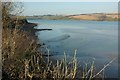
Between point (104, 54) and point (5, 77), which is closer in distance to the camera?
point (5, 77)

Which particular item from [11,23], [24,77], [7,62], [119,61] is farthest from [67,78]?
[119,61]

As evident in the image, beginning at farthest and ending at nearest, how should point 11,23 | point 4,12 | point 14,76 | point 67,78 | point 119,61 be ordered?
point 119,61 < point 11,23 < point 4,12 < point 14,76 < point 67,78

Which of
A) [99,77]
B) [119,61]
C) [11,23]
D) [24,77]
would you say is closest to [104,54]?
[119,61]

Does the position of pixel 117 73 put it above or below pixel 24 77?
below

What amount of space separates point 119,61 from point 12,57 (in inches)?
321

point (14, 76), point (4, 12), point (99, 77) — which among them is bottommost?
point (99, 77)

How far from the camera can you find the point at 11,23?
13.6 m

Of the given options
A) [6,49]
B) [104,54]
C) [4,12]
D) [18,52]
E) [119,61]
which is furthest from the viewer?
[104,54]

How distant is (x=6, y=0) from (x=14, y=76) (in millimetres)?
5635

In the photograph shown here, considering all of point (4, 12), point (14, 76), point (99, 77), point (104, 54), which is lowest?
point (104, 54)

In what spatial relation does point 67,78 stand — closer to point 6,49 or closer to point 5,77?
point 5,77

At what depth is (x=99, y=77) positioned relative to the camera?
31.6 ft

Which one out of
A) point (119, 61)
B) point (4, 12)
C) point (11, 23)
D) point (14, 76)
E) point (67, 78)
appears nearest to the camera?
point (67, 78)

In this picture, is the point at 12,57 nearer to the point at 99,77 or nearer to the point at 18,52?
the point at 18,52
